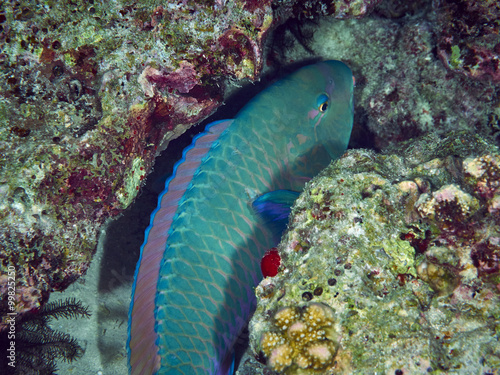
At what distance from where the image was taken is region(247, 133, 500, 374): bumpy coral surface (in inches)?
61.9

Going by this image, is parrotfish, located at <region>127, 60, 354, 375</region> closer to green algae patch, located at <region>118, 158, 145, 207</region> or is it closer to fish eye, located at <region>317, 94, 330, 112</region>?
fish eye, located at <region>317, 94, 330, 112</region>

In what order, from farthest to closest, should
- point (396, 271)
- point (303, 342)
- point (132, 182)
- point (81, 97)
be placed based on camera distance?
point (132, 182), point (81, 97), point (396, 271), point (303, 342)

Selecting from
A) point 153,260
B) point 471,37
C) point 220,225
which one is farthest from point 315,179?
point 471,37

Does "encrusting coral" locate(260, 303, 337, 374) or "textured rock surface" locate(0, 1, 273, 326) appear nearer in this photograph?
"encrusting coral" locate(260, 303, 337, 374)

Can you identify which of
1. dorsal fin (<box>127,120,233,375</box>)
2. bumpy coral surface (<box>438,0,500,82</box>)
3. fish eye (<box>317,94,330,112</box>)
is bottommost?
dorsal fin (<box>127,120,233,375</box>)

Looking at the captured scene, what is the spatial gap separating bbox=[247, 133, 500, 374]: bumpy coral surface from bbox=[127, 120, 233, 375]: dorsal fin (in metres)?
1.12

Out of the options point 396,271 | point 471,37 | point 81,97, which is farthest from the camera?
point 471,37

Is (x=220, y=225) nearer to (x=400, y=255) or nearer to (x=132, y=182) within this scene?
(x=132, y=182)

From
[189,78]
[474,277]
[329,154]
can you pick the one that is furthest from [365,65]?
[474,277]

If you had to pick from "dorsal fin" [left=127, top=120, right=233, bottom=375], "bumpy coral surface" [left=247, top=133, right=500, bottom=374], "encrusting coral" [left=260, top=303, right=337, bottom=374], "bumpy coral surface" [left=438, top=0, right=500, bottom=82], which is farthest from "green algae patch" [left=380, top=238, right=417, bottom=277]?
"bumpy coral surface" [left=438, top=0, right=500, bottom=82]

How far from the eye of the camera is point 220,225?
262 centimetres

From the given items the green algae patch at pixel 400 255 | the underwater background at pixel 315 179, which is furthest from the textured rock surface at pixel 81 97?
the green algae patch at pixel 400 255

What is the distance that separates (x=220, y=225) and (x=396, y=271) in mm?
1385

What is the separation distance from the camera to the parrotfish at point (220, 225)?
2.44 meters
